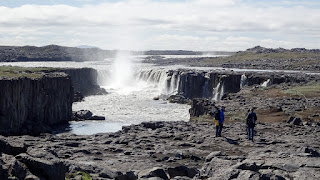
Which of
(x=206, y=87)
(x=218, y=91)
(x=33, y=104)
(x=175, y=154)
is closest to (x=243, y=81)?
(x=218, y=91)

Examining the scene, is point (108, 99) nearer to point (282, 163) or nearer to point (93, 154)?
→ point (93, 154)

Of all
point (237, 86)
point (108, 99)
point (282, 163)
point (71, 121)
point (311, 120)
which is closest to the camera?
point (282, 163)

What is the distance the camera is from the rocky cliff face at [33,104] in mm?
50000

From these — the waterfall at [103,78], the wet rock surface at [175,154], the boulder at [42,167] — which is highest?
the boulder at [42,167]

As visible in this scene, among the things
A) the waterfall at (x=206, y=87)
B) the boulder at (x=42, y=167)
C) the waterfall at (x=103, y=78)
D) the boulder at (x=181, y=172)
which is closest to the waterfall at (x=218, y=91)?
the waterfall at (x=206, y=87)

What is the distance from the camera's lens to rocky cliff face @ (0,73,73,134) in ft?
164

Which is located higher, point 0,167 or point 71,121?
point 0,167

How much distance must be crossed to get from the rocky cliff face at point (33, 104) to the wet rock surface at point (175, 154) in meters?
17.6

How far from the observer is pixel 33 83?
5675cm

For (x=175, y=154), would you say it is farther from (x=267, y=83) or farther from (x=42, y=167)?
(x=267, y=83)

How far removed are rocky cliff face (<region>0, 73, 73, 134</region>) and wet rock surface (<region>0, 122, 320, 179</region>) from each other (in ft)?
57.7

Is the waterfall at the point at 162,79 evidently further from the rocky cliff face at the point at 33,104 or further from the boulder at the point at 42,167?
the boulder at the point at 42,167

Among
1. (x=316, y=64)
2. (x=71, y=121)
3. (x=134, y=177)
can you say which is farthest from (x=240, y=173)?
(x=316, y=64)

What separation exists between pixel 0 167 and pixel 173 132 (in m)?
23.7
